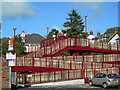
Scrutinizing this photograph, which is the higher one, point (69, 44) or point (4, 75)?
point (69, 44)

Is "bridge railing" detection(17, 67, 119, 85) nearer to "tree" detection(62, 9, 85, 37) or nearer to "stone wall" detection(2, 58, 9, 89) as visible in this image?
"stone wall" detection(2, 58, 9, 89)

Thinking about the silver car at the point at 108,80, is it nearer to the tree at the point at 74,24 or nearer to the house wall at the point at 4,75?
the house wall at the point at 4,75

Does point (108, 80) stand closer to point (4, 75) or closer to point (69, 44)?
point (4, 75)

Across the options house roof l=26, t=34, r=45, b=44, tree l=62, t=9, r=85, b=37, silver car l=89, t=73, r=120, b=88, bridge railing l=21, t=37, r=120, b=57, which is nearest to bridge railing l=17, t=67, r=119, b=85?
silver car l=89, t=73, r=120, b=88

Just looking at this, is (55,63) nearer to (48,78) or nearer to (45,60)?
(45,60)

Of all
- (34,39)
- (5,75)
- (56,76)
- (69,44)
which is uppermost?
(34,39)

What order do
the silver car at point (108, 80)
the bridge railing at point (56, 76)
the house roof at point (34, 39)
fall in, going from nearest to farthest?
the silver car at point (108, 80) → the bridge railing at point (56, 76) → the house roof at point (34, 39)

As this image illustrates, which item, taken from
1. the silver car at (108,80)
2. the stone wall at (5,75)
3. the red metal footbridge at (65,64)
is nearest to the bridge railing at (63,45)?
the red metal footbridge at (65,64)

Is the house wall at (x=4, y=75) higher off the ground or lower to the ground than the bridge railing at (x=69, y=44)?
lower

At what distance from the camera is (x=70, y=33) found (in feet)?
188

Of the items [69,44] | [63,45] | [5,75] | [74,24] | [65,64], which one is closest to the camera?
[5,75]

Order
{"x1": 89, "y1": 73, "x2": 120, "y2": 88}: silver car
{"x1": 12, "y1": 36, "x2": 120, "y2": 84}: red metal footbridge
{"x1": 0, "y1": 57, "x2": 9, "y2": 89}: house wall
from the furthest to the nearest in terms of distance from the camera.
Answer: {"x1": 12, "y1": 36, "x2": 120, "y2": 84}: red metal footbridge
{"x1": 89, "y1": 73, "x2": 120, "y2": 88}: silver car
{"x1": 0, "y1": 57, "x2": 9, "y2": 89}: house wall

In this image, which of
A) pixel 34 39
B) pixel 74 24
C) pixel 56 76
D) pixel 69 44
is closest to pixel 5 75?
pixel 56 76

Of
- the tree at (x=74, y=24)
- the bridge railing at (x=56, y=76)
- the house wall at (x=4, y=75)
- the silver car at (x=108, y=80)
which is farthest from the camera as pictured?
the tree at (x=74, y=24)
